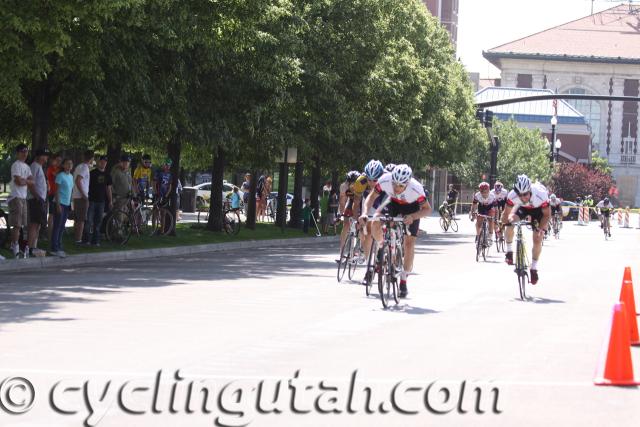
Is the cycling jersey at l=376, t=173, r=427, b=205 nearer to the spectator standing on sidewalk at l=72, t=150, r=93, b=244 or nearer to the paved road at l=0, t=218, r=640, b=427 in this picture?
the paved road at l=0, t=218, r=640, b=427

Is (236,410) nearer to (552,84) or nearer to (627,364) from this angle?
(627,364)

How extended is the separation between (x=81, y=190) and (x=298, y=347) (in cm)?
1406

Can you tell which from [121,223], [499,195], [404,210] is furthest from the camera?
[499,195]

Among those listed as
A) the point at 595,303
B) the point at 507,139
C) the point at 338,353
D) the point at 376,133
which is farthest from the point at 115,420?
the point at 507,139

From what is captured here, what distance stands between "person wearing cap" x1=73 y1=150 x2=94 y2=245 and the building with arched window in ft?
437

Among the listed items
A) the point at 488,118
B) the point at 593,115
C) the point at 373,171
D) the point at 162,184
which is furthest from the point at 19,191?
the point at 593,115

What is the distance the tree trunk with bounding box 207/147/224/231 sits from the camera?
37.4 metres

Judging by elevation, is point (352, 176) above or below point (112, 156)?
below

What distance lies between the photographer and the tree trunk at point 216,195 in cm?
3738

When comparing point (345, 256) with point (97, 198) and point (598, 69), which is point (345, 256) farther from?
point (598, 69)

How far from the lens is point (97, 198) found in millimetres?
25766

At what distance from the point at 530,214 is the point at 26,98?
11.9 metres

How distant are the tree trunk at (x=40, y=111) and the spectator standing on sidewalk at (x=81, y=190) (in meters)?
1.54

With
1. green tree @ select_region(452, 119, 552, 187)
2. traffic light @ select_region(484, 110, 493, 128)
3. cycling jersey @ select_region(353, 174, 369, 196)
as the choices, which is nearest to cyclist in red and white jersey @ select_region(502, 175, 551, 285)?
cycling jersey @ select_region(353, 174, 369, 196)
